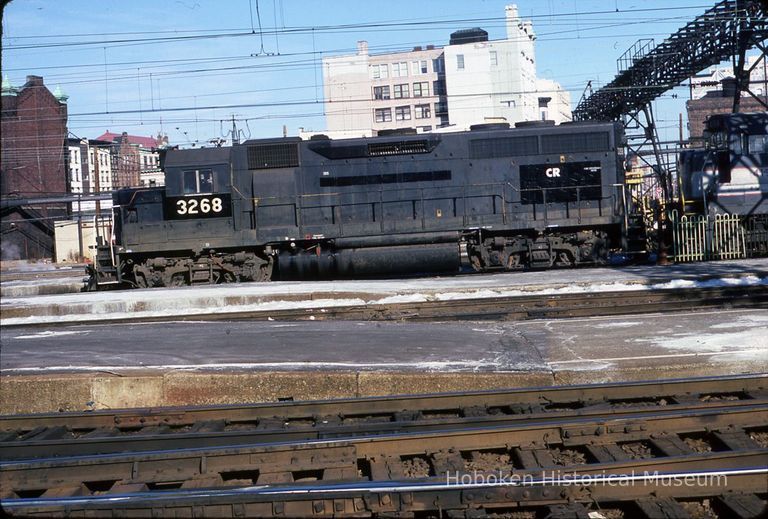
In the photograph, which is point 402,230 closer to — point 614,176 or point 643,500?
point 614,176

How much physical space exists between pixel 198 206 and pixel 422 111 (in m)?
64.4

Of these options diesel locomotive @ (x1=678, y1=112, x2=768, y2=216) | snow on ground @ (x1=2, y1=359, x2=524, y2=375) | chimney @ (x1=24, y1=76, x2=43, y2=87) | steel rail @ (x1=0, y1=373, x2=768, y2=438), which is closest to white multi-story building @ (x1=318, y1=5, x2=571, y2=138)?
chimney @ (x1=24, y1=76, x2=43, y2=87)

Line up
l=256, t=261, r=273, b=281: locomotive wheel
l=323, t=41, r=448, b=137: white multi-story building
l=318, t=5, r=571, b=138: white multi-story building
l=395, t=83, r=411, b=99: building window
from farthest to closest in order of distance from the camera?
l=395, t=83, r=411, b=99: building window → l=323, t=41, r=448, b=137: white multi-story building → l=318, t=5, r=571, b=138: white multi-story building → l=256, t=261, r=273, b=281: locomotive wheel

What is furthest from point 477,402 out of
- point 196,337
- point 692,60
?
point 692,60

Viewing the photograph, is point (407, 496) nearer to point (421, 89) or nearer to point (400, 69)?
point (421, 89)

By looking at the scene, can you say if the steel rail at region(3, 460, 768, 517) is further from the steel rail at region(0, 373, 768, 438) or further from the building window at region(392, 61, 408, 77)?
the building window at region(392, 61, 408, 77)

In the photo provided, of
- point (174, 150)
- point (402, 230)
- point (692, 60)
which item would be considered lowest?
point (402, 230)

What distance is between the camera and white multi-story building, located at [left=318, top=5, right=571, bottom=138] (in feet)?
242

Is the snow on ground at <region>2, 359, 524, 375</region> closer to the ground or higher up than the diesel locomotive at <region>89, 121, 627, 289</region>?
closer to the ground

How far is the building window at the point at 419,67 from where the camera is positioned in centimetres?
8344

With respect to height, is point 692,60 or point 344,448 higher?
point 692,60

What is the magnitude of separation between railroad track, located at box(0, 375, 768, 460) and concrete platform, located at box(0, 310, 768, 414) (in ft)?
2.26

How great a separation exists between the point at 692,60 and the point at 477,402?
922 inches

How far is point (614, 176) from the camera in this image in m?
20.5
